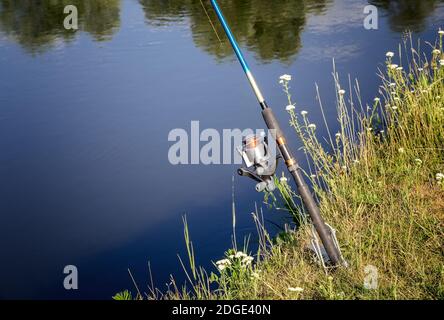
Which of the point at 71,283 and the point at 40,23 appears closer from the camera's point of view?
the point at 71,283

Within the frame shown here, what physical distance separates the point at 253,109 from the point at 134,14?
12.7 feet

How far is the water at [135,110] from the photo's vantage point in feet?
16.6

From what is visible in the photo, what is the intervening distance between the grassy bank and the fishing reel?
42 cm

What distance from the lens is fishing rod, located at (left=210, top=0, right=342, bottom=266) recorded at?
11.3 ft

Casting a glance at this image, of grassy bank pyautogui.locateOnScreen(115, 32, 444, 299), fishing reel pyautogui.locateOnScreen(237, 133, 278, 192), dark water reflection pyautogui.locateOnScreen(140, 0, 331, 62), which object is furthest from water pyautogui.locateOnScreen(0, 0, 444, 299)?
fishing reel pyautogui.locateOnScreen(237, 133, 278, 192)

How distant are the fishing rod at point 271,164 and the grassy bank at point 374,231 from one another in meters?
0.20

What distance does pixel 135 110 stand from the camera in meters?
6.98

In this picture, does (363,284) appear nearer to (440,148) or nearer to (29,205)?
(440,148)

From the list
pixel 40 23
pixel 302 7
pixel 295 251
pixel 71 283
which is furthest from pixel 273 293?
pixel 40 23

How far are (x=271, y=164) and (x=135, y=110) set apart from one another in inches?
142

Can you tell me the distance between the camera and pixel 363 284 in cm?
347

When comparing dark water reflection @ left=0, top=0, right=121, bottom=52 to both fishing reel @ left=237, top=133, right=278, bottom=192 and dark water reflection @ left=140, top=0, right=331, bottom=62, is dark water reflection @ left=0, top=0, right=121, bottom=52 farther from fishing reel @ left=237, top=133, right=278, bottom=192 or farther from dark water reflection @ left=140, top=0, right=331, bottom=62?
fishing reel @ left=237, top=133, right=278, bottom=192

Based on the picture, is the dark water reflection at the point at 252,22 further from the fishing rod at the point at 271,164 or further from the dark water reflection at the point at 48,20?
the fishing rod at the point at 271,164

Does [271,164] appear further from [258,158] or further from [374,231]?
[374,231]
